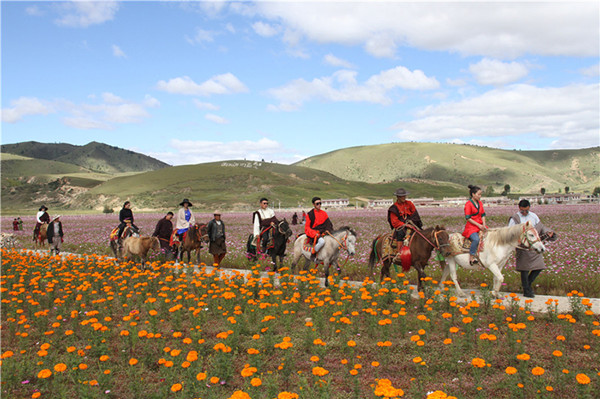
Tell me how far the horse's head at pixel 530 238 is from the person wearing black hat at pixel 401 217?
249cm

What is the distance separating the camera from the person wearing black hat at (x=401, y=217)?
1062 centimetres

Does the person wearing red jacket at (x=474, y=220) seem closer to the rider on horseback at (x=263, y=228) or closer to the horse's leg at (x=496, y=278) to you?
the horse's leg at (x=496, y=278)

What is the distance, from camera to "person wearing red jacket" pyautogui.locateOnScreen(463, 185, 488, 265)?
983 centimetres

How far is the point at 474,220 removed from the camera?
9992 millimetres

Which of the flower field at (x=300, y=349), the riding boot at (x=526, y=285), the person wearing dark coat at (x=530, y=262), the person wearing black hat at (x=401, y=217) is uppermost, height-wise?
the person wearing black hat at (x=401, y=217)

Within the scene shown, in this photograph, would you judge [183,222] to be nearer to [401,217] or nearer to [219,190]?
[401,217]

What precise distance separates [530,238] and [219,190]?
367ft

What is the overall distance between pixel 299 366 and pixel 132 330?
Result: 10.2ft

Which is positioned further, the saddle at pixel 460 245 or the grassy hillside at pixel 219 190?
the grassy hillside at pixel 219 190

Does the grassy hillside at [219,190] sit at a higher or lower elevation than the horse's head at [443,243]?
higher

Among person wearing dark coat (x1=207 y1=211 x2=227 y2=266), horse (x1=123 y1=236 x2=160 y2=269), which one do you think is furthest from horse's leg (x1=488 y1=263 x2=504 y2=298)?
horse (x1=123 y1=236 x2=160 y2=269)

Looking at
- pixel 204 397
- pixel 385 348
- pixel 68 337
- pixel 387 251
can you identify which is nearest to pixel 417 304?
pixel 387 251

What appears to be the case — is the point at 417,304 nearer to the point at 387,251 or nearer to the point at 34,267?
the point at 387,251

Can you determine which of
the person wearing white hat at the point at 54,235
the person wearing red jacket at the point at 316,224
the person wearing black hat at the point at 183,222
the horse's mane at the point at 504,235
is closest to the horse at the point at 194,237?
the person wearing black hat at the point at 183,222
